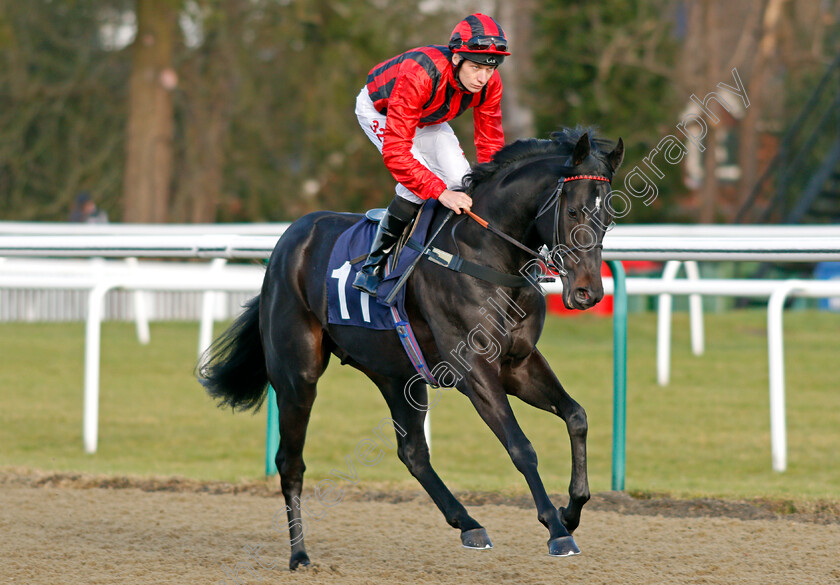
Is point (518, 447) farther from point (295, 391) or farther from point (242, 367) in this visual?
point (242, 367)

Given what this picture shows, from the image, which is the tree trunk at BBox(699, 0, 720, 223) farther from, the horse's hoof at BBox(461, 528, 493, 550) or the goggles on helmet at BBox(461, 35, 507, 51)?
the horse's hoof at BBox(461, 528, 493, 550)

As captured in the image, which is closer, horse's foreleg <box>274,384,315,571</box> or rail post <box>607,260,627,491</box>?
horse's foreleg <box>274,384,315,571</box>

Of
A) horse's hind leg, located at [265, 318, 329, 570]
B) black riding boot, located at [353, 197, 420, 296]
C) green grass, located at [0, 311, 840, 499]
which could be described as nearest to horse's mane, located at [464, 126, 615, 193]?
black riding boot, located at [353, 197, 420, 296]

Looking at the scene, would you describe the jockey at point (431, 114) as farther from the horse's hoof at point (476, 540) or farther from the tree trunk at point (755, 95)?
the tree trunk at point (755, 95)

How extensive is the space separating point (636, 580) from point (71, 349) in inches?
297

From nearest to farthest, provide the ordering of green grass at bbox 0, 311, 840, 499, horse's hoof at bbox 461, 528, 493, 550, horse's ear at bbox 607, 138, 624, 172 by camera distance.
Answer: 1. horse's ear at bbox 607, 138, 624, 172
2. horse's hoof at bbox 461, 528, 493, 550
3. green grass at bbox 0, 311, 840, 499

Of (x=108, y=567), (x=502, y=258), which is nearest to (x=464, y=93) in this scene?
(x=502, y=258)

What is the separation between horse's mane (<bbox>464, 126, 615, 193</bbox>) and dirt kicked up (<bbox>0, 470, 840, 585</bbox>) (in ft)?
4.28

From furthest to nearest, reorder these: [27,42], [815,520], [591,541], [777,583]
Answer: [27,42] → [815,520] → [591,541] → [777,583]

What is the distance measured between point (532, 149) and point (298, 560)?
1589mm

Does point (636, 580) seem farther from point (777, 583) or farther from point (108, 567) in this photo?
point (108, 567)

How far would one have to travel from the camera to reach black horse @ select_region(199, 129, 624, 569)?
3320 mm

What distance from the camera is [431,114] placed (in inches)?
152

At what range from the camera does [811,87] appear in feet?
69.0
